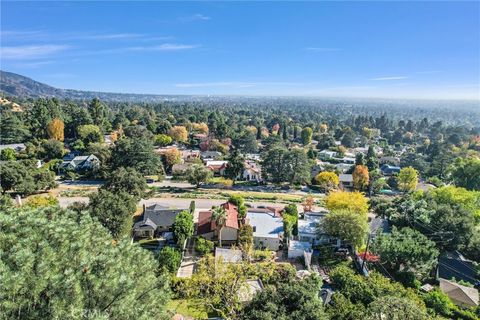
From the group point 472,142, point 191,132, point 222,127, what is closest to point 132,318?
point 222,127

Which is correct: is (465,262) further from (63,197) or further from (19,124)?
(19,124)

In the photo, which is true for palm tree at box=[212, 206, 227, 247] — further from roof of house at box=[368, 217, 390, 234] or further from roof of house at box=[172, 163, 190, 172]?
roof of house at box=[172, 163, 190, 172]

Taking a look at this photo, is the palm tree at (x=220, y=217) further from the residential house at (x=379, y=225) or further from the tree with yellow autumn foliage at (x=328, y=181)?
the tree with yellow autumn foliage at (x=328, y=181)

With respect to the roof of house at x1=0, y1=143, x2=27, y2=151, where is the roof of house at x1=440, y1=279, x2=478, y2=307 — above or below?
below

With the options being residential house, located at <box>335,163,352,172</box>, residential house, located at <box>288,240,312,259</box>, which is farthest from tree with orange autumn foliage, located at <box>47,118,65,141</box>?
residential house, located at <box>335,163,352,172</box>

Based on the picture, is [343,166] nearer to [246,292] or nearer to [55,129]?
[246,292]

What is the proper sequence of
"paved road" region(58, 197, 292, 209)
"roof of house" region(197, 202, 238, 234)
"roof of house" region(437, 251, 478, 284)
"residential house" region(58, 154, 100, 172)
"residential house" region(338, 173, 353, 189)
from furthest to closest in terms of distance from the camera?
1. "residential house" region(338, 173, 353, 189)
2. "residential house" region(58, 154, 100, 172)
3. "paved road" region(58, 197, 292, 209)
4. "roof of house" region(197, 202, 238, 234)
5. "roof of house" region(437, 251, 478, 284)
